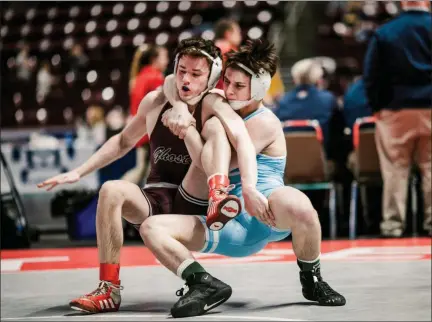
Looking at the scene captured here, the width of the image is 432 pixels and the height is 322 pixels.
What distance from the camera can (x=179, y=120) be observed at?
1898 mm

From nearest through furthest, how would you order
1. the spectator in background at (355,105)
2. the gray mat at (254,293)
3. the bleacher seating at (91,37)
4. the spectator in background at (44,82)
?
the gray mat at (254,293) < the spectator in background at (355,105) < the bleacher seating at (91,37) < the spectator in background at (44,82)

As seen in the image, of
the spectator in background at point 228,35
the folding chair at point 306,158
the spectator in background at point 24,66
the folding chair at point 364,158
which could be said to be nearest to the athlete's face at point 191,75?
the spectator in background at point 228,35

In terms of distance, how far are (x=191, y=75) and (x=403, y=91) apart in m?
2.65

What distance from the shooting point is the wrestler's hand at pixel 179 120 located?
6.21 feet

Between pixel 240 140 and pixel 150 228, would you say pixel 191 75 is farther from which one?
pixel 150 228

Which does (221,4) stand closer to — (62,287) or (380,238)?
(380,238)

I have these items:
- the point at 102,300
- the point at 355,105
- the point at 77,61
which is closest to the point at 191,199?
the point at 102,300

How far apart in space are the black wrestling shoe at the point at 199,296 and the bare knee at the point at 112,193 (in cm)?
26

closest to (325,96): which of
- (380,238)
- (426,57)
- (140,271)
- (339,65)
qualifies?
(380,238)

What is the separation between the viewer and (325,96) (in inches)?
221

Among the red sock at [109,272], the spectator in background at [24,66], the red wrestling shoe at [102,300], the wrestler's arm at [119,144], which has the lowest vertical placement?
the red wrestling shoe at [102,300]

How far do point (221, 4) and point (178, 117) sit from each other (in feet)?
39.4

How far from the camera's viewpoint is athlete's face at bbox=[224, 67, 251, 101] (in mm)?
1909

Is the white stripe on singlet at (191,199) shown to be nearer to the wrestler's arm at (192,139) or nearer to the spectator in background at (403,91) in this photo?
the wrestler's arm at (192,139)
